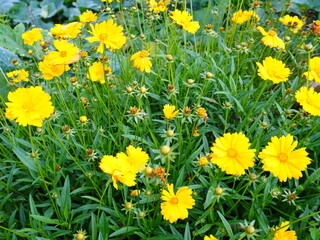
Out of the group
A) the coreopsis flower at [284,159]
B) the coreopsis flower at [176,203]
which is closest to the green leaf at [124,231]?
the coreopsis flower at [176,203]

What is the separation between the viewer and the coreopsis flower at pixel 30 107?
0.99 m

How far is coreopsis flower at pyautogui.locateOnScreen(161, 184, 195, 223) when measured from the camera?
1052 millimetres

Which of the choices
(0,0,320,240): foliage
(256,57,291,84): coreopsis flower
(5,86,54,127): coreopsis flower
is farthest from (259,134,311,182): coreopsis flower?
(5,86,54,127): coreopsis flower

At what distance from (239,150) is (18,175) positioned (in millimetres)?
1129

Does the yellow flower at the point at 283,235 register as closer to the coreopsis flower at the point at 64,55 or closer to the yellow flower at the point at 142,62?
the yellow flower at the point at 142,62

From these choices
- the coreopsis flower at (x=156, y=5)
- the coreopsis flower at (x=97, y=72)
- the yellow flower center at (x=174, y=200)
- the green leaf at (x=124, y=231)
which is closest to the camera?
the yellow flower center at (x=174, y=200)

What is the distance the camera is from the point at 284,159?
1049mm

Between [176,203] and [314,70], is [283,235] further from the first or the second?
[314,70]

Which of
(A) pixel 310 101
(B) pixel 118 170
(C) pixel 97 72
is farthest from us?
(C) pixel 97 72

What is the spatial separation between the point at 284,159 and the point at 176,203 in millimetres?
400

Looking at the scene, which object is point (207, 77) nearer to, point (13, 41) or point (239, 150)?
point (239, 150)

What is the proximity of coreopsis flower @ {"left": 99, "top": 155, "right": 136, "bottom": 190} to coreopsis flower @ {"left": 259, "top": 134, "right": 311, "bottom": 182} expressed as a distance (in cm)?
45

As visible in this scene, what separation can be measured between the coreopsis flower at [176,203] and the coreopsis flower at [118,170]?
5.4 inches

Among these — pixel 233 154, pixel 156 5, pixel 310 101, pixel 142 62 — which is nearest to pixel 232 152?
pixel 233 154
